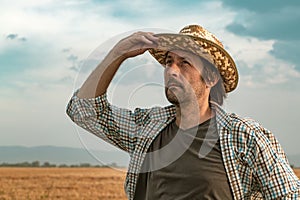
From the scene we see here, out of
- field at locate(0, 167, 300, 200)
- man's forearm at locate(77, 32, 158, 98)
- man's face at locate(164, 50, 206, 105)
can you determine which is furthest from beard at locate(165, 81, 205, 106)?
field at locate(0, 167, 300, 200)

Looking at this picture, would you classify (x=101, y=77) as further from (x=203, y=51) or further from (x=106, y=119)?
(x=203, y=51)

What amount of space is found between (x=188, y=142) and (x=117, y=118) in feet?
1.82

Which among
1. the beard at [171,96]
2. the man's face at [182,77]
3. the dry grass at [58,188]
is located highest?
the man's face at [182,77]

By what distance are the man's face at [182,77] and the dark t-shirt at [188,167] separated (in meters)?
0.22

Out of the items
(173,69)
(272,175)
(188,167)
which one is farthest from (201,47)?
(272,175)

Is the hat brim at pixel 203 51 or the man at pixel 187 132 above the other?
the hat brim at pixel 203 51

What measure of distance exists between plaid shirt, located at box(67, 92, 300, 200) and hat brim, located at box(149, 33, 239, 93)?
0.24m

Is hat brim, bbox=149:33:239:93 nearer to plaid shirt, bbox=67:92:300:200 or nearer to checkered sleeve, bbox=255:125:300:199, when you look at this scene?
plaid shirt, bbox=67:92:300:200

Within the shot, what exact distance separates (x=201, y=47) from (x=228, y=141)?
0.64m

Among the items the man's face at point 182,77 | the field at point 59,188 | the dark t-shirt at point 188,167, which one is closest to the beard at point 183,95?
the man's face at point 182,77

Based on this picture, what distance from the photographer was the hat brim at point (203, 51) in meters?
4.27

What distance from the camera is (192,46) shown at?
4320 millimetres

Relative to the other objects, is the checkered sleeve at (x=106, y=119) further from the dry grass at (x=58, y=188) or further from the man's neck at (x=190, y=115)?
the dry grass at (x=58, y=188)

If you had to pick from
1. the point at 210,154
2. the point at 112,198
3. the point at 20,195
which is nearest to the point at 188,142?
the point at 210,154
